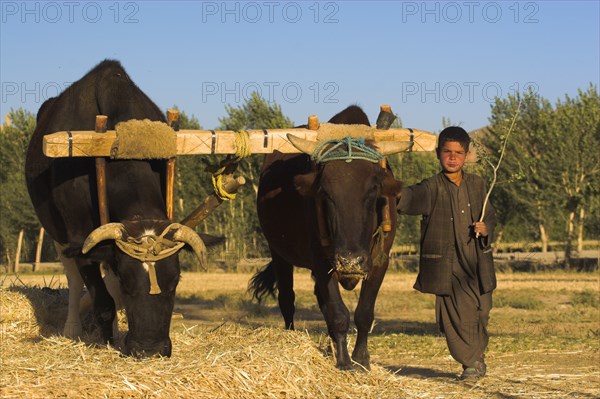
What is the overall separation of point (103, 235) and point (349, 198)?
1833 millimetres

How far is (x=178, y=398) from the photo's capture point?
220 inches

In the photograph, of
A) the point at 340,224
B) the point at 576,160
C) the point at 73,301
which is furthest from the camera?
the point at 576,160

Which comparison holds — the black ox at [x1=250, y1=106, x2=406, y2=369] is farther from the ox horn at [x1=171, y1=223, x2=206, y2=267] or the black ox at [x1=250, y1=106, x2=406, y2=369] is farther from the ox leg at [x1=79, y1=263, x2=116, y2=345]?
the ox leg at [x1=79, y1=263, x2=116, y2=345]

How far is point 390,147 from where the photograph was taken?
297 inches

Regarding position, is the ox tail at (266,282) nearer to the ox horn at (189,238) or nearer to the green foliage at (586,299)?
the ox horn at (189,238)

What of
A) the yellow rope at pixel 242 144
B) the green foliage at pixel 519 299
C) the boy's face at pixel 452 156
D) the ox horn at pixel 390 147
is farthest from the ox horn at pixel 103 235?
the green foliage at pixel 519 299

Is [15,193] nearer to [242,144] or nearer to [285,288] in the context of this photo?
[285,288]

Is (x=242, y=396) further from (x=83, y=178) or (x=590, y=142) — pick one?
(x=590, y=142)

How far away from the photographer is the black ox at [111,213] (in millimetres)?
6625

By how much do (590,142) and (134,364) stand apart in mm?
34137

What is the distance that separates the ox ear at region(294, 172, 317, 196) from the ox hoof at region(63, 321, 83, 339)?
9.08 ft

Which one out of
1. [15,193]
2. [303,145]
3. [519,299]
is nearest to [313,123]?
[303,145]

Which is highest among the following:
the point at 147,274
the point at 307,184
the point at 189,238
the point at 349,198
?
the point at 307,184

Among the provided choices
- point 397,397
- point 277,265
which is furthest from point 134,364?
point 277,265
